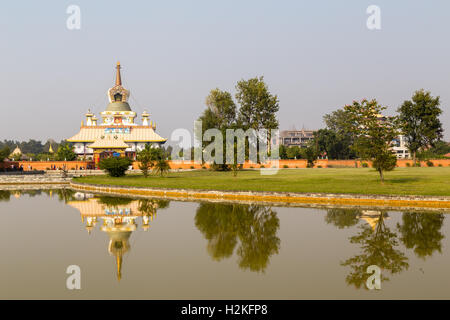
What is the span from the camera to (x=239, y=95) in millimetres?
66188

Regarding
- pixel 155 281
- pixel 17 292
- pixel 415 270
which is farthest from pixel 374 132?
pixel 17 292

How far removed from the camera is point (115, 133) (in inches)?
3216

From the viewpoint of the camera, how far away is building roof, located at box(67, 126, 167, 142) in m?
79.2

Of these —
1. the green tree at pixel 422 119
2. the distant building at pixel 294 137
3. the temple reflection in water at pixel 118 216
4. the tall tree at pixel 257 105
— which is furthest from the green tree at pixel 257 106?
the distant building at pixel 294 137

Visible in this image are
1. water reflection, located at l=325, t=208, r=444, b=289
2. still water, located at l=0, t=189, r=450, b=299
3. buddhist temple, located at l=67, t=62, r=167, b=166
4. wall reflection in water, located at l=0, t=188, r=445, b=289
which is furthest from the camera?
buddhist temple, located at l=67, t=62, r=167, b=166

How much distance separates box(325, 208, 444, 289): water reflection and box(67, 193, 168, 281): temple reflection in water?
627cm

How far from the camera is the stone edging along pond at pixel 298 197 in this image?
74.9 ft

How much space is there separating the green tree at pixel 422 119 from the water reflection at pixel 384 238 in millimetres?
48470

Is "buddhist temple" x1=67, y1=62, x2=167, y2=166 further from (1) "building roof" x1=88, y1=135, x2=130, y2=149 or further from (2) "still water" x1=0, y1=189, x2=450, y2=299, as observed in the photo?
(2) "still water" x1=0, y1=189, x2=450, y2=299

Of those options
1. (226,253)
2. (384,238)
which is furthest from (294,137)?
(226,253)

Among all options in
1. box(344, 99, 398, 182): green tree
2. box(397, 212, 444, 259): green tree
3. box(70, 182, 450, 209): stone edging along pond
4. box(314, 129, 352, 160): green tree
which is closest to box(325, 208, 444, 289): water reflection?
box(397, 212, 444, 259): green tree

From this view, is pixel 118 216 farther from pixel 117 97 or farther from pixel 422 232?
pixel 117 97

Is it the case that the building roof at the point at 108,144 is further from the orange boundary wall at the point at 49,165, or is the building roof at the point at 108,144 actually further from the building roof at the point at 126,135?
the building roof at the point at 126,135
